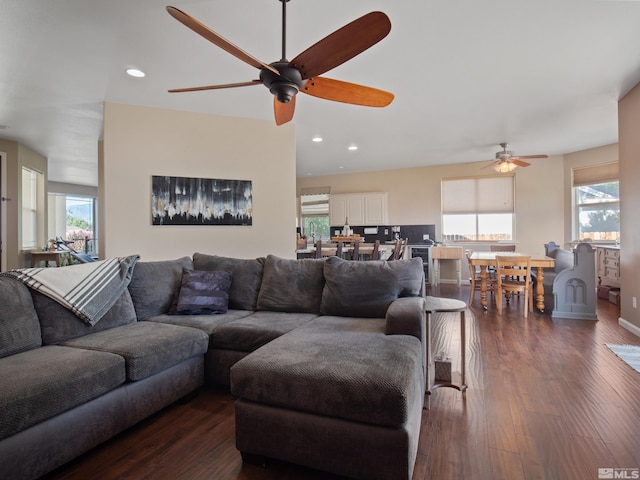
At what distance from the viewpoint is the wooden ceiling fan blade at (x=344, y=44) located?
1582 mm

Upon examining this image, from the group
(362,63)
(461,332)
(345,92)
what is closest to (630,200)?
(461,332)

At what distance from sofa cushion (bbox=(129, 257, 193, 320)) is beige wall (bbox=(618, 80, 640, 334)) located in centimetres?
475

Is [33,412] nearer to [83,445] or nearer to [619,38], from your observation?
[83,445]

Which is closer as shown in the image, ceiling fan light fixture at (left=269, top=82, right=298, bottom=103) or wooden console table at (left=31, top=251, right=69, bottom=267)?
ceiling fan light fixture at (left=269, top=82, right=298, bottom=103)

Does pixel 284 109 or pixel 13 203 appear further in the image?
pixel 13 203

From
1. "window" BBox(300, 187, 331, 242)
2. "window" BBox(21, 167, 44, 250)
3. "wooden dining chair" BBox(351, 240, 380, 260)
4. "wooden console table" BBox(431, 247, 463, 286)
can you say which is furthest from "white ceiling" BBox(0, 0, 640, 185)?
"window" BBox(300, 187, 331, 242)

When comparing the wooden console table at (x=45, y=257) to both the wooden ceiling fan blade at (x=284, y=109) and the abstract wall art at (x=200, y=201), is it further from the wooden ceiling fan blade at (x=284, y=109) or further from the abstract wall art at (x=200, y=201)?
the wooden ceiling fan blade at (x=284, y=109)

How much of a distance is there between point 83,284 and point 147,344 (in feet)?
2.36

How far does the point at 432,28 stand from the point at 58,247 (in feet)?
26.7

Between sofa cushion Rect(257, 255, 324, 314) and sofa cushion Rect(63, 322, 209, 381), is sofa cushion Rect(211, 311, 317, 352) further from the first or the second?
sofa cushion Rect(257, 255, 324, 314)

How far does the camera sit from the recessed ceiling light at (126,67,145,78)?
3182 mm

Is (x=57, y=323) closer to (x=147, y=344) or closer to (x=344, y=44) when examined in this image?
(x=147, y=344)

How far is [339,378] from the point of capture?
1.46 meters

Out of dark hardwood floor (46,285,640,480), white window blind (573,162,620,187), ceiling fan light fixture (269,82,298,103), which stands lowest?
dark hardwood floor (46,285,640,480)
